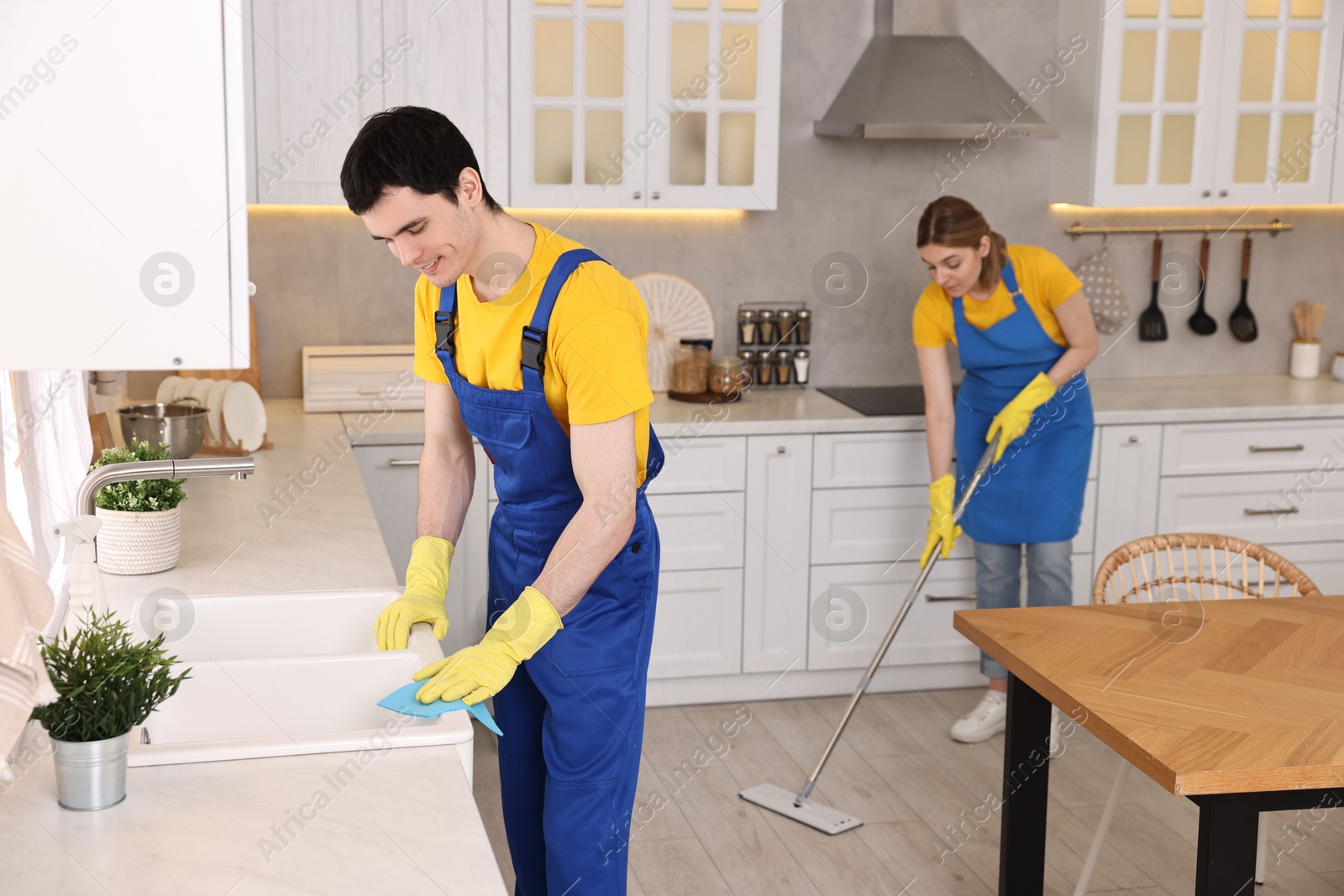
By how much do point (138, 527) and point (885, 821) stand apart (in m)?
1.78

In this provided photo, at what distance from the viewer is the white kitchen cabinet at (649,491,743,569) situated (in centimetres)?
343

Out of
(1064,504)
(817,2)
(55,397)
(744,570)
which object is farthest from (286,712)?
(817,2)

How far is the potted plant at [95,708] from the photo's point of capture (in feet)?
3.99

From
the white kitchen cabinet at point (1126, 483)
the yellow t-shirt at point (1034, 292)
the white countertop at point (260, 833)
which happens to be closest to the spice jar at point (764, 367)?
the yellow t-shirt at point (1034, 292)

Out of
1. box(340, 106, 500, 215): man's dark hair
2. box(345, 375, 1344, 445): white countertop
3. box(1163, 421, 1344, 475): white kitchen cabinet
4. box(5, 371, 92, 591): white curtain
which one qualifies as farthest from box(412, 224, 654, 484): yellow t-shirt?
box(1163, 421, 1344, 475): white kitchen cabinet

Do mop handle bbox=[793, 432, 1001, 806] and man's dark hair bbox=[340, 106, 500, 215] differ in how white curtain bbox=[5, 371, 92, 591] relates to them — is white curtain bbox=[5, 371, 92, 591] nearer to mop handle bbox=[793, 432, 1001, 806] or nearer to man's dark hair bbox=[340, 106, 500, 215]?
man's dark hair bbox=[340, 106, 500, 215]

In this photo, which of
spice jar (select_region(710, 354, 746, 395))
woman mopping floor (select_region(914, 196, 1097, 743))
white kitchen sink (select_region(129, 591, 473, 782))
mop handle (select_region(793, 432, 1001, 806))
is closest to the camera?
white kitchen sink (select_region(129, 591, 473, 782))

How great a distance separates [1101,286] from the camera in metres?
4.11

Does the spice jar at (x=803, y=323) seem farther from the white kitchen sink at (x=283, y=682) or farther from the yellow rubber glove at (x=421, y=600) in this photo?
the white kitchen sink at (x=283, y=682)

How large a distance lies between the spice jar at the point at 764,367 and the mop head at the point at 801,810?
1343 millimetres

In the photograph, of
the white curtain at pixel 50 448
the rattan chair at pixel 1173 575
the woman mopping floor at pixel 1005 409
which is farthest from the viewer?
the woman mopping floor at pixel 1005 409

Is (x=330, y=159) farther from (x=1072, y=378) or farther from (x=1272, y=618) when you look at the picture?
(x=1272, y=618)

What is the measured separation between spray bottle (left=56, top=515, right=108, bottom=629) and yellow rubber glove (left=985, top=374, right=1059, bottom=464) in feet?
7.33

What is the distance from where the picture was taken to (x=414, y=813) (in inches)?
49.7
